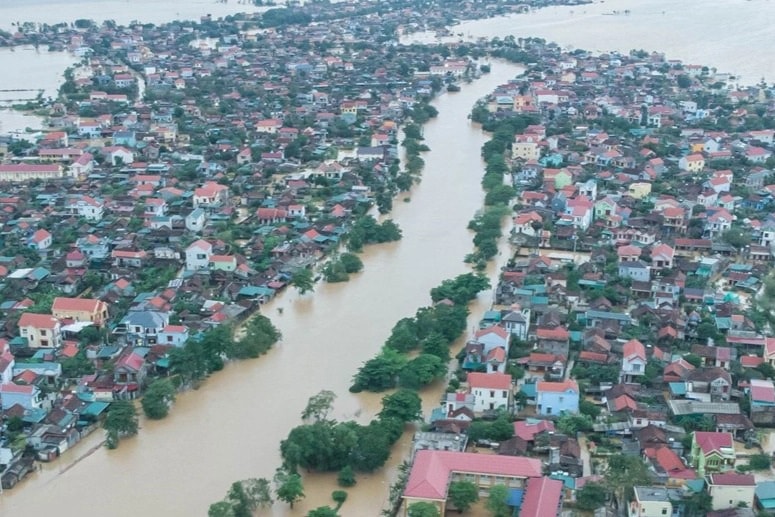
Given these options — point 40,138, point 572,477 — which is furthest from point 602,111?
point 572,477

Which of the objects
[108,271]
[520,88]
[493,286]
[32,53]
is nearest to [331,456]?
[493,286]

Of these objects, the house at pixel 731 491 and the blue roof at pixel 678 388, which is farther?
the blue roof at pixel 678 388

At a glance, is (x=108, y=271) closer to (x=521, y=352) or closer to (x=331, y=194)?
(x=331, y=194)

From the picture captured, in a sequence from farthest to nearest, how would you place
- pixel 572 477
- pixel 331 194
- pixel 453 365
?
1. pixel 331 194
2. pixel 453 365
3. pixel 572 477

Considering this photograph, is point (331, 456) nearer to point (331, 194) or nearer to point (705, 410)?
point (705, 410)

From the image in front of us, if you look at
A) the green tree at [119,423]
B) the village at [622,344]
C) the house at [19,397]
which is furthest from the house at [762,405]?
the house at [19,397]

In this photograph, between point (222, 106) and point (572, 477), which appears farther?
point (222, 106)

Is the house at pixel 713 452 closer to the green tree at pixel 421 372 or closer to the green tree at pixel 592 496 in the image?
the green tree at pixel 592 496

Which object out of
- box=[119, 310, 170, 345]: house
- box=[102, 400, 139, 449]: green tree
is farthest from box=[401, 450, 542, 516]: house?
box=[119, 310, 170, 345]: house

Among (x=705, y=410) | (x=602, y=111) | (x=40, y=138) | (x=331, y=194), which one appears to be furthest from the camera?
(x=602, y=111)
